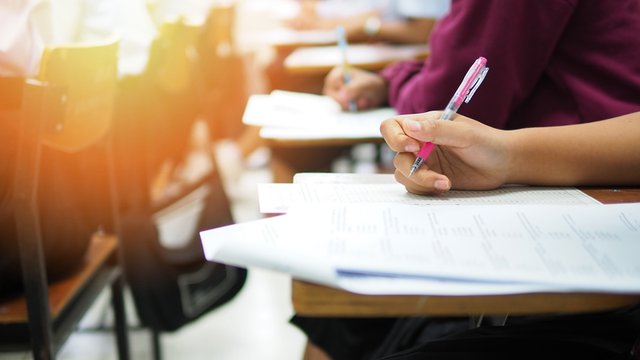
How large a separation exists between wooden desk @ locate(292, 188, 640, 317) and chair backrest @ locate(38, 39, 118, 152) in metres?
0.67

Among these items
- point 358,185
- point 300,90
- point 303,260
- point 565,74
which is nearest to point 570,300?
point 303,260

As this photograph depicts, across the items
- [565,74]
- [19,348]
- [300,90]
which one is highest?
[565,74]

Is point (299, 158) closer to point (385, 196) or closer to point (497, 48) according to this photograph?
point (497, 48)

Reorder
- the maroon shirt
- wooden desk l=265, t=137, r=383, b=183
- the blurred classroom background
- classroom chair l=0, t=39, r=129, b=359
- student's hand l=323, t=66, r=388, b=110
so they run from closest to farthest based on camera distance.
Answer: the maroon shirt, classroom chair l=0, t=39, r=129, b=359, student's hand l=323, t=66, r=388, b=110, the blurred classroom background, wooden desk l=265, t=137, r=383, b=183

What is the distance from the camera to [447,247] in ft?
1.66

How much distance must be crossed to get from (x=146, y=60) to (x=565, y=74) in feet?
3.83

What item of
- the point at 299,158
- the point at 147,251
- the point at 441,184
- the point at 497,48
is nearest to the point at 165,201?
the point at 147,251

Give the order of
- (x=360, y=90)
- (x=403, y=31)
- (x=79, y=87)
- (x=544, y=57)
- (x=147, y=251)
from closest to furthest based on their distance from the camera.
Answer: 1. (x=544, y=57)
2. (x=79, y=87)
3. (x=360, y=90)
4. (x=147, y=251)
5. (x=403, y=31)

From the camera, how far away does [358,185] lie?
72 cm

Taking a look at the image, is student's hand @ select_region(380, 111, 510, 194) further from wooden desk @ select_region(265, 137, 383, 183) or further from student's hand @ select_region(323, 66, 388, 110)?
wooden desk @ select_region(265, 137, 383, 183)

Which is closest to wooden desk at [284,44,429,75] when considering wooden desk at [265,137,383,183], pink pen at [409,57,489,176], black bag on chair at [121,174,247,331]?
wooden desk at [265,137,383,183]

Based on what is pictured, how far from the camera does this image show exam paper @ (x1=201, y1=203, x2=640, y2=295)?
17.8 inches

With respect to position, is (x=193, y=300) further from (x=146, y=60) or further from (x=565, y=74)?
(x=565, y=74)

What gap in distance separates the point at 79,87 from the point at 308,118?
1.37 ft
